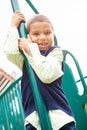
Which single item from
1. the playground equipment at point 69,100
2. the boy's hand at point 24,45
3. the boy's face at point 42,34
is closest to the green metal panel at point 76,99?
the playground equipment at point 69,100

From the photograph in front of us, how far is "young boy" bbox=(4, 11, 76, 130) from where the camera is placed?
1158 mm

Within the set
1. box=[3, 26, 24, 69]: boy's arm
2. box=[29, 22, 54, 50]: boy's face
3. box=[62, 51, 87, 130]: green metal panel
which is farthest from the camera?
box=[62, 51, 87, 130]: green metal panel


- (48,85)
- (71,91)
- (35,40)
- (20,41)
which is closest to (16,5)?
(20,41)

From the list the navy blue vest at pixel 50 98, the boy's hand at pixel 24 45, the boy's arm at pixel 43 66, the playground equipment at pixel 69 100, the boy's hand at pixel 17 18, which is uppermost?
the boy's hand at pixel 17 18

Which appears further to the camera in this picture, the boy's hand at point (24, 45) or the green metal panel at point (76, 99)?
the green metal panel at point (76, 99)

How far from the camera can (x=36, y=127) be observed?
1.21 m

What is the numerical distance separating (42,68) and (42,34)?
316 mm

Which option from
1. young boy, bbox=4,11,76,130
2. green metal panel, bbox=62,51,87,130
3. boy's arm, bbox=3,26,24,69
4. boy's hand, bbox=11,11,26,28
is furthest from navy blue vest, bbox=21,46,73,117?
green metal panel, bbox=62,51,87,130

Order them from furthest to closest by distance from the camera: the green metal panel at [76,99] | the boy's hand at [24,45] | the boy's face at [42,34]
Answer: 1. the green metal panel at [76,99]
2. the boy's face at [42,34]
3. the boy's hand at [24,45]

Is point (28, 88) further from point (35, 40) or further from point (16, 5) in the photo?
point (16, 5)

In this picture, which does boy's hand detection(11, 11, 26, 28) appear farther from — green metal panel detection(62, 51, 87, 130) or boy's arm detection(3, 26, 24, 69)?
green metal panel detection(62, 51, 87, 130)

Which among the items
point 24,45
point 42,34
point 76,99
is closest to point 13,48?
point 24,45

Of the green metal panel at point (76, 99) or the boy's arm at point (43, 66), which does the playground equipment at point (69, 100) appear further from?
the boy's arm at point (43, 66)

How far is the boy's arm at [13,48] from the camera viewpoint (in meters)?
1.24
